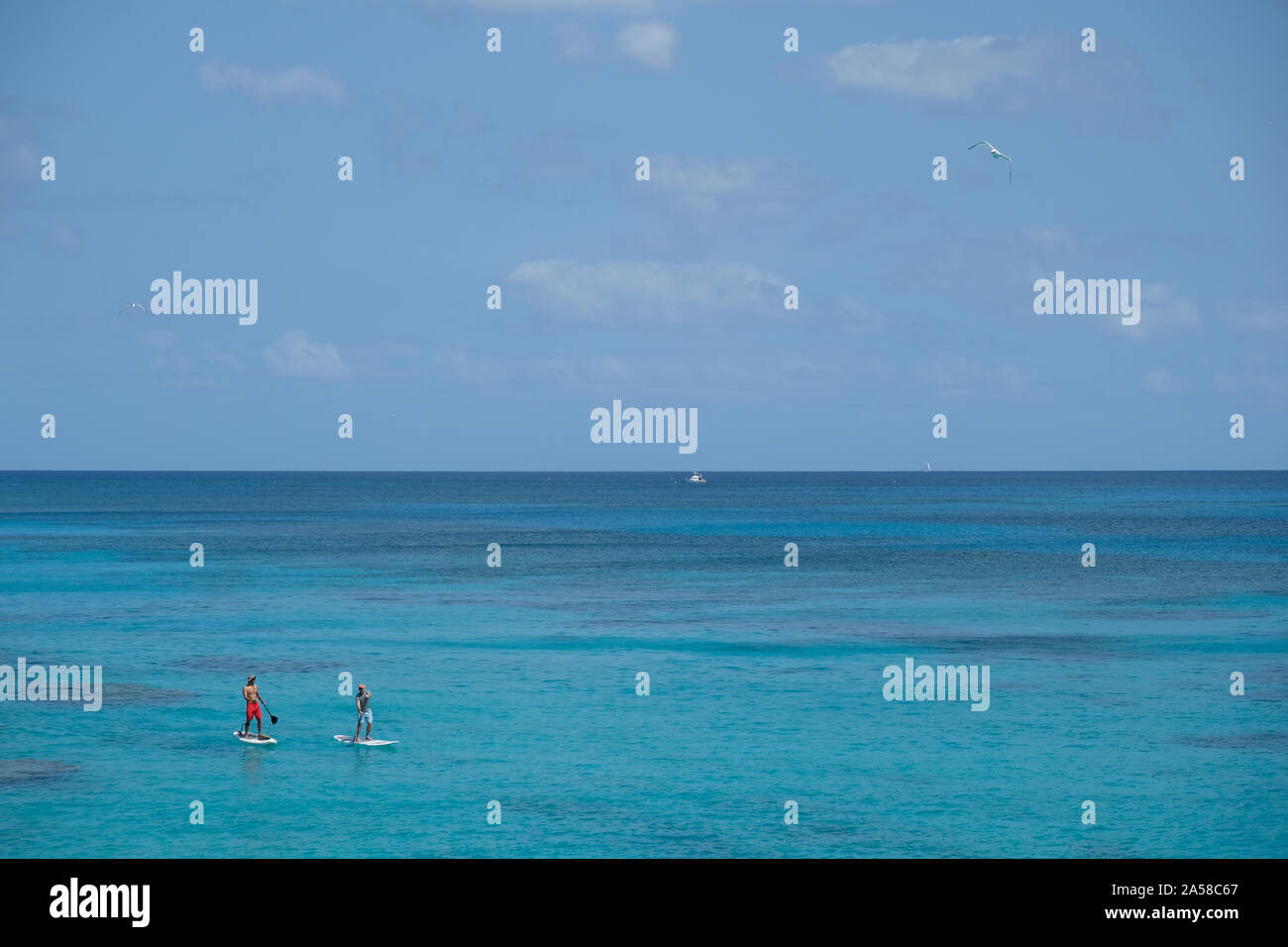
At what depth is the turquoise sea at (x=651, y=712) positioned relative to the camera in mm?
24781

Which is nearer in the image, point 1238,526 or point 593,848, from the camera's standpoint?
point 593,848

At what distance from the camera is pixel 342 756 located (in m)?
30.1

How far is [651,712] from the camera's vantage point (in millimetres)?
35719

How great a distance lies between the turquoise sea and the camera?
81.3 feet
